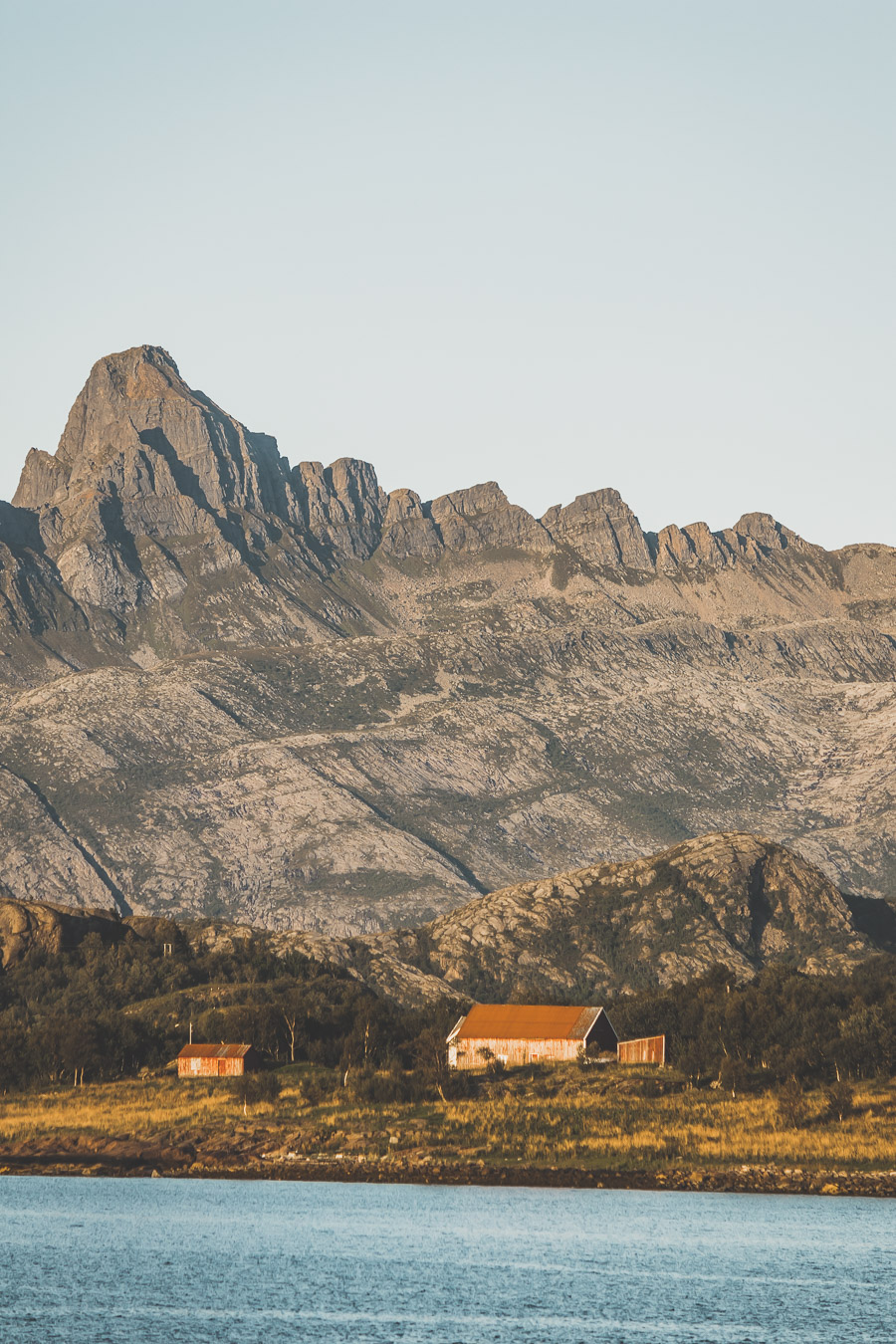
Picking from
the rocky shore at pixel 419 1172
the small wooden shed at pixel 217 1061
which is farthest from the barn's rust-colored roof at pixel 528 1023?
the rocky shore at pixel 419 1172

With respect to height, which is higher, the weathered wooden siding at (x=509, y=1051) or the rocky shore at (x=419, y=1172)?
the weathered wooden siding at (x=509, y=1051)

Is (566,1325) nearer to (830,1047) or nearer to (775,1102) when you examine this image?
(775,1102)

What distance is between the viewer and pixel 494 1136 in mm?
107250

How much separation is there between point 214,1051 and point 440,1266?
243ft

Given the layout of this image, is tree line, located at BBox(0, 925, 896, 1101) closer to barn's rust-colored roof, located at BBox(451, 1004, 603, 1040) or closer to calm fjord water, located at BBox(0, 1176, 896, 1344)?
barn's rust-colored roof, located at BBox(451, 1004, 603, 1040)

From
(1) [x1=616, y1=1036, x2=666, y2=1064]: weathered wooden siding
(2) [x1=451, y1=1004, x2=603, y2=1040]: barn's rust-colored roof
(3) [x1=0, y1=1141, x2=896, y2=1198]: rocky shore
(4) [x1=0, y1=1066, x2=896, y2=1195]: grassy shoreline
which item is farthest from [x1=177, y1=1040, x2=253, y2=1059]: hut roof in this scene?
(1) [x1=616, y1=1036, x2=666, y2=1064]: weathered wooden siding

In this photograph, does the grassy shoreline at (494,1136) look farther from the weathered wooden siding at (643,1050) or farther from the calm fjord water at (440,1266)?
the weathered wooden siding at (643,1050)

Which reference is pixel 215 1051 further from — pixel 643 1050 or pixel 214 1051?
pixel 643 1050

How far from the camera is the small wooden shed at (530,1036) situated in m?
147

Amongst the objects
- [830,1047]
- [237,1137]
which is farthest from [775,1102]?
[237,1137]

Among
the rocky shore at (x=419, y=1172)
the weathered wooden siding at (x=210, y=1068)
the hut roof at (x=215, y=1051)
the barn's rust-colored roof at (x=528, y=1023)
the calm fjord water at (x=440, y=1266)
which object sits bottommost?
the calm fjord water at (x=440, y=1266)

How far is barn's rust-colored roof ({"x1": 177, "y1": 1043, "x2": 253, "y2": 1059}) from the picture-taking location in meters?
142

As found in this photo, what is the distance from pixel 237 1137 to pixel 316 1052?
32.7 meters

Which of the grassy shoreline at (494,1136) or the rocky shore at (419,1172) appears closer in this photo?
the rocky shore at (419,1172)
